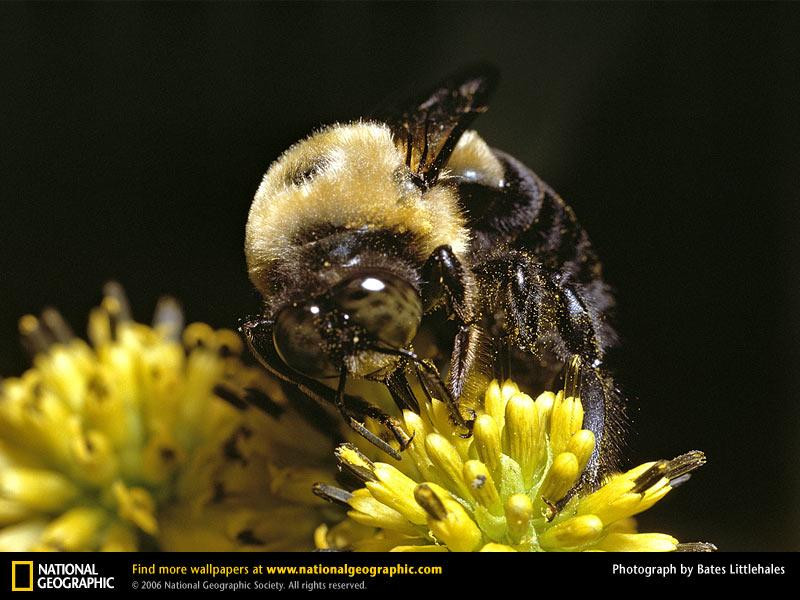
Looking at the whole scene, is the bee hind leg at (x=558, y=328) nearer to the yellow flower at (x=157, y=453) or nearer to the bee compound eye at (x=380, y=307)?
the bee compound eye at (x=380, y=307)

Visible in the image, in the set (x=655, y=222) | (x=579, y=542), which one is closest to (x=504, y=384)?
(x=579, y=542)

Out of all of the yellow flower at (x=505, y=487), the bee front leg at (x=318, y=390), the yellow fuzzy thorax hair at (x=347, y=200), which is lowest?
the yellow flower at (x=505, y=487)
